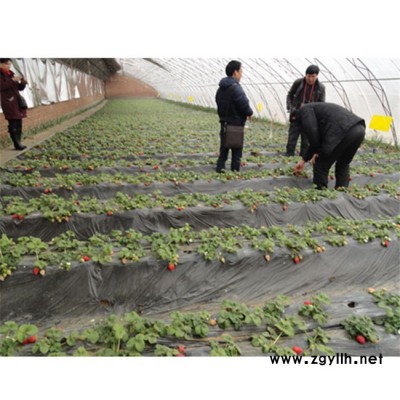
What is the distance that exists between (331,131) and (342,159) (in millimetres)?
531

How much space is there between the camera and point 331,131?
4.20 meters

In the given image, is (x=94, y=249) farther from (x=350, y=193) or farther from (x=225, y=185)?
(x=350, y=193)

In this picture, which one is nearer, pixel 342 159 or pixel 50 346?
pixel 50 346

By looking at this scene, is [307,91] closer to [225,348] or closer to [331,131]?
[331,131]

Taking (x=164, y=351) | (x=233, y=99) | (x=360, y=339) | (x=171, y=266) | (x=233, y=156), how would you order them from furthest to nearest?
1. (x=233, y=156)
2. (x=233, y=99)
3. (x=171, y=266)
4. (x=360, y=339)
5. (x=164, y=351)

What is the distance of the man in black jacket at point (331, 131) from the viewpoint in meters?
4.16

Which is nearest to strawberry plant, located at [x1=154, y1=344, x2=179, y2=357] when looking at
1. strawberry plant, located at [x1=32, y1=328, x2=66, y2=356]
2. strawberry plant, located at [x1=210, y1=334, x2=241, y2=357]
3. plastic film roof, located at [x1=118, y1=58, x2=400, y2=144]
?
strawberry plant, located at [x1=210, y1=334, x2=241, y2=357]

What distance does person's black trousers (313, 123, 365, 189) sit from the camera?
4164 millimetres

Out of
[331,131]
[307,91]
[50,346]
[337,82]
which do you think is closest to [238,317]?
[50,346]

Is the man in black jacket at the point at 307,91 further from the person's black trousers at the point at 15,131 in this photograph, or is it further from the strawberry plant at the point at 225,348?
the person's black trousers at the point at 15,131

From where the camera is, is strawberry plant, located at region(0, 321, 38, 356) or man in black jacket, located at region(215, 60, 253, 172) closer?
strawberry plant, located at region(0, 321, 38, 356)

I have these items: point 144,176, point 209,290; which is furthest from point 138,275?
point 144,176

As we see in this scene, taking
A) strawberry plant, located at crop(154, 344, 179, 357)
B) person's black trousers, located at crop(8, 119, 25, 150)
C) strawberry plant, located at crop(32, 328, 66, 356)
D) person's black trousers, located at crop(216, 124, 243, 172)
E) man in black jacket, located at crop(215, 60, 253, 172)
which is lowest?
strawberry plant, located at crop(154, 344, 179, 357)

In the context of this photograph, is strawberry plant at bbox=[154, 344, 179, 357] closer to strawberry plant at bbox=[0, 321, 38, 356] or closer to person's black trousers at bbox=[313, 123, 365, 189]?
strawberry plant at bbox=[0, 321, 38, 356]
